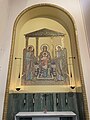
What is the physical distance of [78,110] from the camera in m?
3.01

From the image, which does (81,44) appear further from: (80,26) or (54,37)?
(54,37)

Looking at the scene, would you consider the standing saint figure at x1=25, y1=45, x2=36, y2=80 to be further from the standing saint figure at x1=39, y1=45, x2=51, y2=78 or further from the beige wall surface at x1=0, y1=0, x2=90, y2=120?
the beige wall surface at x1=0, y1=0, x2=90, y2=120

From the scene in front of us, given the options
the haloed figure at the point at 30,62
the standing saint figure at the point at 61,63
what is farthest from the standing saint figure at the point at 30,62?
the standing saint figure at the point at 61,63

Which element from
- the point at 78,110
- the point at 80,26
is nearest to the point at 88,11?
the point at 80,26

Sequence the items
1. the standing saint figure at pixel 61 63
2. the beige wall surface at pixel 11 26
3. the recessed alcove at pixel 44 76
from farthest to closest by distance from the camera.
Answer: the standing saint figure at pixel 61 63, the recessed alcove at pixel 44 76, the beige wall surface at pixel 11 26

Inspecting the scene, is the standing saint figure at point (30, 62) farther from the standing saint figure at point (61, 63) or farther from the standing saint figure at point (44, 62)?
the standing saint figure at point (61, 63)

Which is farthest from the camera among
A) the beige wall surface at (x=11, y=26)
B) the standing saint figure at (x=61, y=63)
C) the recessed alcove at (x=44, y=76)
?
the standing saint figure at (x=61, y=63)

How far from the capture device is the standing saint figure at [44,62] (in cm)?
343

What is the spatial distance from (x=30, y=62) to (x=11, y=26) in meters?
1.03

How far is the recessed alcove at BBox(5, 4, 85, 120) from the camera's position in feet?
10.1

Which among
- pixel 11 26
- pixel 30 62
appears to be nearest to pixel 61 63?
pixel 30 62

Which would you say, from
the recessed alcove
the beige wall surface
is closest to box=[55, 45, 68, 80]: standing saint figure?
the recessed alcove

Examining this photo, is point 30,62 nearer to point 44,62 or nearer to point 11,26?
point 44,62

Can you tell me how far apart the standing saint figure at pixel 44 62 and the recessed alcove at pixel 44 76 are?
58 millimetres
